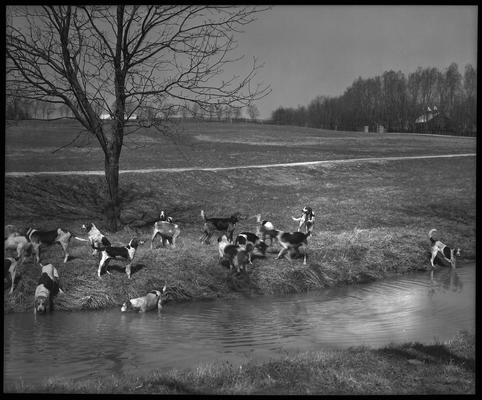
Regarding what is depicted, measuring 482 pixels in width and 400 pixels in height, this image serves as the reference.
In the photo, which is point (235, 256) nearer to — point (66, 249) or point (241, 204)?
point (66, 249)

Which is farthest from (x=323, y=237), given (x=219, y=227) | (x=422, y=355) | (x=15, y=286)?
(x=15, y=286)

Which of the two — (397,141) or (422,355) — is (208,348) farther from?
(397,141)

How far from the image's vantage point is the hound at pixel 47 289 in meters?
10.6

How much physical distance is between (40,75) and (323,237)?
690 centimetres

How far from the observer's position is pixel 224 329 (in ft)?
33.3

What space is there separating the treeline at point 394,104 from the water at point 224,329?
3.43 metres

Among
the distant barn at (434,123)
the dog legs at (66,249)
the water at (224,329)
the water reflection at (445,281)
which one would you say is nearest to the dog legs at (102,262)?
the dog legs at (66,249)

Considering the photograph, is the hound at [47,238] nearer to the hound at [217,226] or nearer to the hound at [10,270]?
the hound at [10,270]

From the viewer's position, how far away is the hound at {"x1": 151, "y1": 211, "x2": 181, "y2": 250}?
1334cm

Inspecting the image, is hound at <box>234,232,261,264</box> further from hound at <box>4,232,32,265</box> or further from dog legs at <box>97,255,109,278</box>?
hound at <box>4,232,32,265</box>

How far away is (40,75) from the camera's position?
12594 mm

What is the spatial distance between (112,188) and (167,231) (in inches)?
62.6

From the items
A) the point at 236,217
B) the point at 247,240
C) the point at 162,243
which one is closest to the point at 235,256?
the point at 247,240

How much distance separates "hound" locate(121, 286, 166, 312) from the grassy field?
469 mm
